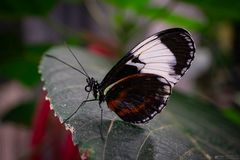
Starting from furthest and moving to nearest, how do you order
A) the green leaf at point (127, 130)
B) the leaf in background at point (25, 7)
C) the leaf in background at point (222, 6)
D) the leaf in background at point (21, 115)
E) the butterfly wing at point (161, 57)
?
the leaf in background at point (21, 115) → the leaf in background at point (25, 7) → the leaf in background at point (222, 6) → the butterfly wing at point (161, 57) → the green leaf at point (127, 130)

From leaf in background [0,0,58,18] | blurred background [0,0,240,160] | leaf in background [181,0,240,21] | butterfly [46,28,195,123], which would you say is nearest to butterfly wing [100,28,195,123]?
Answer: butterfly [46,28,195,123]

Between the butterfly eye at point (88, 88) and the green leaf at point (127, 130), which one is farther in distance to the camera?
the butterfly eye at point (88, 88)

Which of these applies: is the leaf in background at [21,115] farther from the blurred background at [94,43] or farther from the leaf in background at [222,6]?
the leaf in background at [222,6]

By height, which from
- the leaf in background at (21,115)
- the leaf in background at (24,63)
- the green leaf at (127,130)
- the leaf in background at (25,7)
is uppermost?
the leaf in background at (25,7)

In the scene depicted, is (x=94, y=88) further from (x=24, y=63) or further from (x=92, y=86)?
(x=24, y=63)

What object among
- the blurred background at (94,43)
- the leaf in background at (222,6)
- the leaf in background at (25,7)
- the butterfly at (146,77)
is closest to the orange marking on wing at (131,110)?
the butterfly at (146,77)

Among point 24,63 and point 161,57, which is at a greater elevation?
point 24,63

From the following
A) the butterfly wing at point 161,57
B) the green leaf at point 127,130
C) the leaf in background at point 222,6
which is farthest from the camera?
the leaf in background at point 222,6

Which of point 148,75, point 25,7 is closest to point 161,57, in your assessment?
point 148,75
